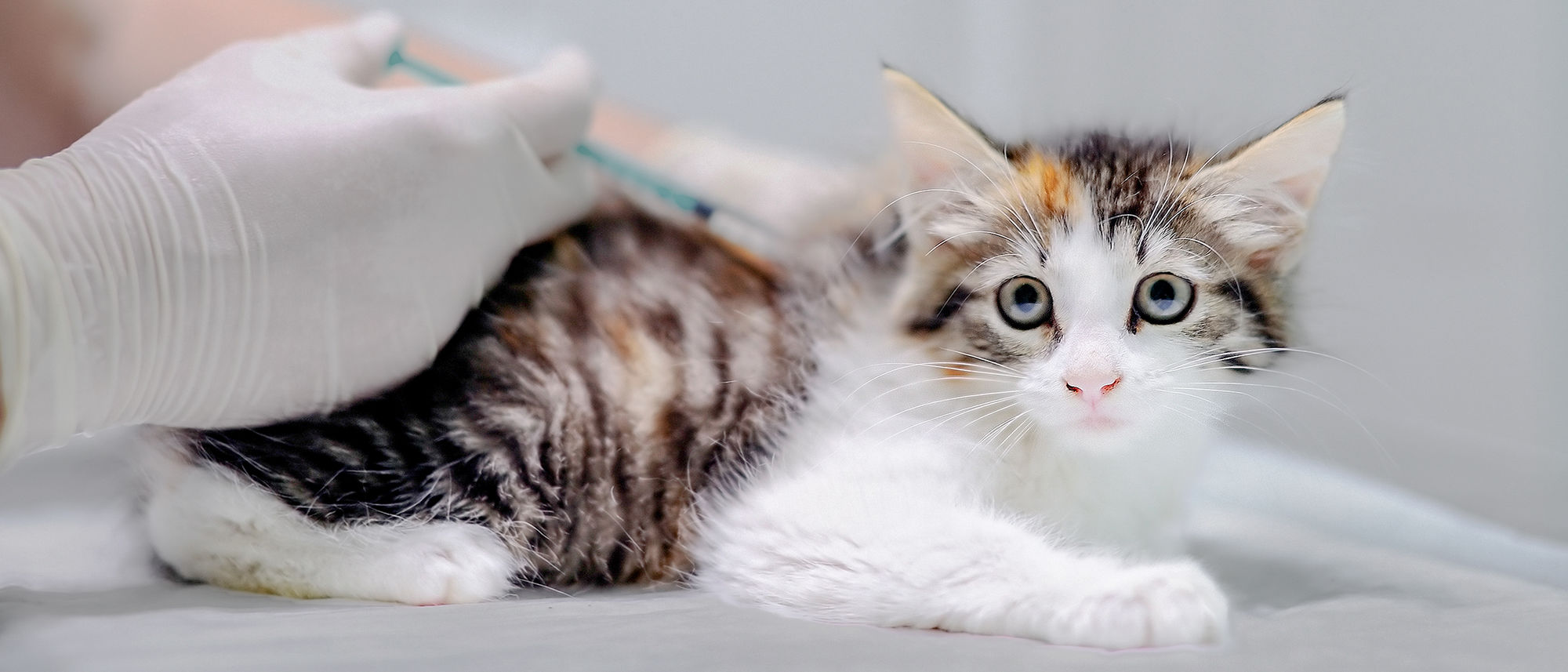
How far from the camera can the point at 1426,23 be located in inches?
56.4

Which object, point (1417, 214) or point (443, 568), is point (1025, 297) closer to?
point (443, 568)

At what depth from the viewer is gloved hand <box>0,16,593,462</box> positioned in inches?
33.7

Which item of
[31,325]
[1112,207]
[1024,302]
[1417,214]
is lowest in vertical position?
[31,325]

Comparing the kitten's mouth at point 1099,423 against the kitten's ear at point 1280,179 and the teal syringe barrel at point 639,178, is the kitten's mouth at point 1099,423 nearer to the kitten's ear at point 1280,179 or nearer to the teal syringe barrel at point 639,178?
the kitten's ear at point 1280,179

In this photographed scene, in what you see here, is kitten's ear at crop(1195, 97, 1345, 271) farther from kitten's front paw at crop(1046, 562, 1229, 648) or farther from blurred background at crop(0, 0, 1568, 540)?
kitten's front paw at crop(1046, 562, 1229, 648)

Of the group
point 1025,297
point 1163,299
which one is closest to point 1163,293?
point 1163,299

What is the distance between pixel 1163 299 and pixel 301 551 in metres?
0.93

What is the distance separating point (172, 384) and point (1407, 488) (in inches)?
67.5

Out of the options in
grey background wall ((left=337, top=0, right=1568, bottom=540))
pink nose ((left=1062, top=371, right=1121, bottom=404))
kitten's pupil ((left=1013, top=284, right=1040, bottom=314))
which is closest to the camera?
pink nose ((left=1062, top=371, right=1121, bottom=404))

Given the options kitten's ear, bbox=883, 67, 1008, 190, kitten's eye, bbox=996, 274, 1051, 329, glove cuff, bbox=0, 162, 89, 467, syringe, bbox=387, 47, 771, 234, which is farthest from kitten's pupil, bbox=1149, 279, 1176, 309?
glove cuff, bbox=0, 162, 89, 467

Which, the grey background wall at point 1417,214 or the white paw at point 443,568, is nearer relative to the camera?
the white paw at point 443,568

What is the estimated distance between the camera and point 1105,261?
0.98 m

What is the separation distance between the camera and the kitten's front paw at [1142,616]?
2.69 feet

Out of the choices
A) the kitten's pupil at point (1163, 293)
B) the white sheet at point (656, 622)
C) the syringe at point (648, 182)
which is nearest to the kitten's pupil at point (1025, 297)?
the kitten's pupil at point (1163, 293)
